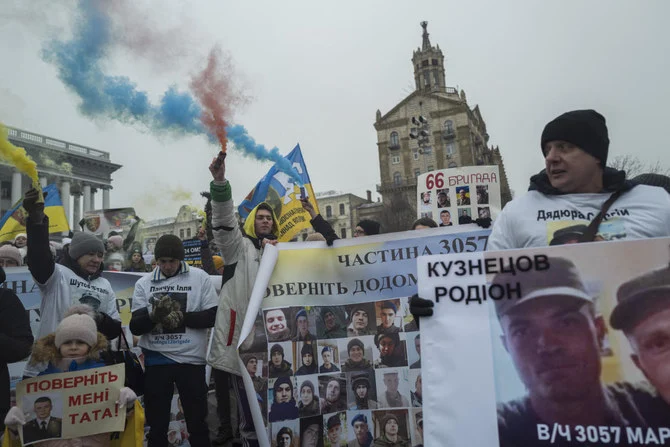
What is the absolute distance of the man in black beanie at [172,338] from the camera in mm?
4254

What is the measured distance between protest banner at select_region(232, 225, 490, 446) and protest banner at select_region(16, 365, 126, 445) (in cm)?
86

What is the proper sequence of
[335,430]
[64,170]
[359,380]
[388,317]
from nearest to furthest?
[335,430] < [359,380] < [388,317] < [64,170]

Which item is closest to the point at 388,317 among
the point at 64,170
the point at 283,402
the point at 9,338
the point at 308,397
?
the point at 308,397

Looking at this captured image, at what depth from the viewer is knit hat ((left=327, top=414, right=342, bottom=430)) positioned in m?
3.71

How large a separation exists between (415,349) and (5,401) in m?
2.71

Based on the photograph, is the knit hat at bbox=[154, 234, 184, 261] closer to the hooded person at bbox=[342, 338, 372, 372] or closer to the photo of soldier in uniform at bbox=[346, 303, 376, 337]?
the photo of soldier in uniform at bbox=[346, 303, 376, 337]

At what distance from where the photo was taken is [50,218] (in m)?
8.40

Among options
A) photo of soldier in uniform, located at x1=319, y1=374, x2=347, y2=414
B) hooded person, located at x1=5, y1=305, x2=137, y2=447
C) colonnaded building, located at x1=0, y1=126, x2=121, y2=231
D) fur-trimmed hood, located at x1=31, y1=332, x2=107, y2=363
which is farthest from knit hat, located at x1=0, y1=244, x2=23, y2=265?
photo of soldier in uniform, located at x1=319, y1=374, x2=347, y2=414

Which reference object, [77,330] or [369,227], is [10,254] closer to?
[77,330]

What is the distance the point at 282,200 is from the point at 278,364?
381 cm

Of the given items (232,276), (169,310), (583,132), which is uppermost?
(583,132)

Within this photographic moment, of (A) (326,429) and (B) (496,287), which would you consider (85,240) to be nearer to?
(A) (326,429)

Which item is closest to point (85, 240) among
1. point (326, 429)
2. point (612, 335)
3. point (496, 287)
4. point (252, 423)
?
point (252, 423)

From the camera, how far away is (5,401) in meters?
3.46
